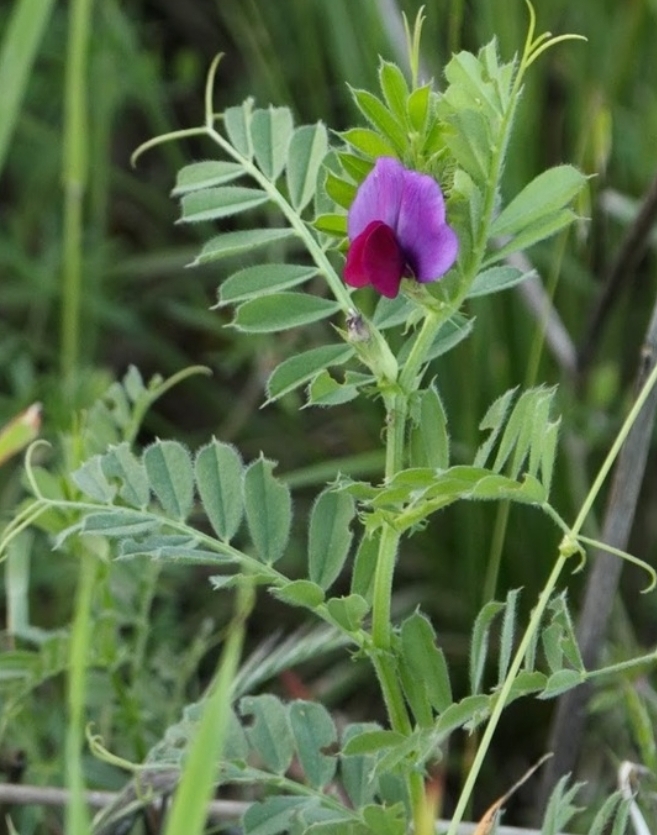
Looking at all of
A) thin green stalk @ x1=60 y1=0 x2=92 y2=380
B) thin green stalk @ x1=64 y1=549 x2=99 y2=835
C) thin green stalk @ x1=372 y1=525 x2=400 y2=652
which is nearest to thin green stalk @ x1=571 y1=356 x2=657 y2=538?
thin green stalk @ x1=372 y1=525 x2=400 y2=652

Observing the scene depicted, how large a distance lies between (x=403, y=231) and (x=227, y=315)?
3.49 ft

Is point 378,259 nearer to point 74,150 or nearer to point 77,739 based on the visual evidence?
point 77,739

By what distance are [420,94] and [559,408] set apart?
697mm

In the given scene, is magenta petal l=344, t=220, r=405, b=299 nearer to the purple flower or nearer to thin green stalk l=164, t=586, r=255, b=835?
the purple flower

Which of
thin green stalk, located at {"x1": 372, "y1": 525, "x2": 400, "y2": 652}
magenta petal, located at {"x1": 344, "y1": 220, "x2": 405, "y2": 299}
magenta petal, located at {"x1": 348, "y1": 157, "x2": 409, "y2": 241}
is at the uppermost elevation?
magenta petal, located at {"x1": 348, "y1": 157, "x2": 409, "y2": 241}

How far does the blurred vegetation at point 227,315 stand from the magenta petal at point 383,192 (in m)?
0.37

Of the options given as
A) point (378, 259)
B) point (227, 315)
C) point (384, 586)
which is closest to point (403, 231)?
point (378, 259)

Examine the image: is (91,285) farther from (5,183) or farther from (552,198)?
(552,198)

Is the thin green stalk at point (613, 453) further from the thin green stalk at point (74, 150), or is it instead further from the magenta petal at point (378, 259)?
the thin green stalk at point (74, 150)

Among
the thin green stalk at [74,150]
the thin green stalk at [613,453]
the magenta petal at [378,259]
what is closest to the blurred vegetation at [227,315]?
the thin green stalk at [74,150]

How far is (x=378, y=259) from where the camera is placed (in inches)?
23.1

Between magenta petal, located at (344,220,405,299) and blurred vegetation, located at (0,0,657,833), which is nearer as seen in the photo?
magenta petal, located at (344,220,405,299)

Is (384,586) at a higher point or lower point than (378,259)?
lower

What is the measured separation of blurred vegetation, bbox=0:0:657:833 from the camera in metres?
1.12
